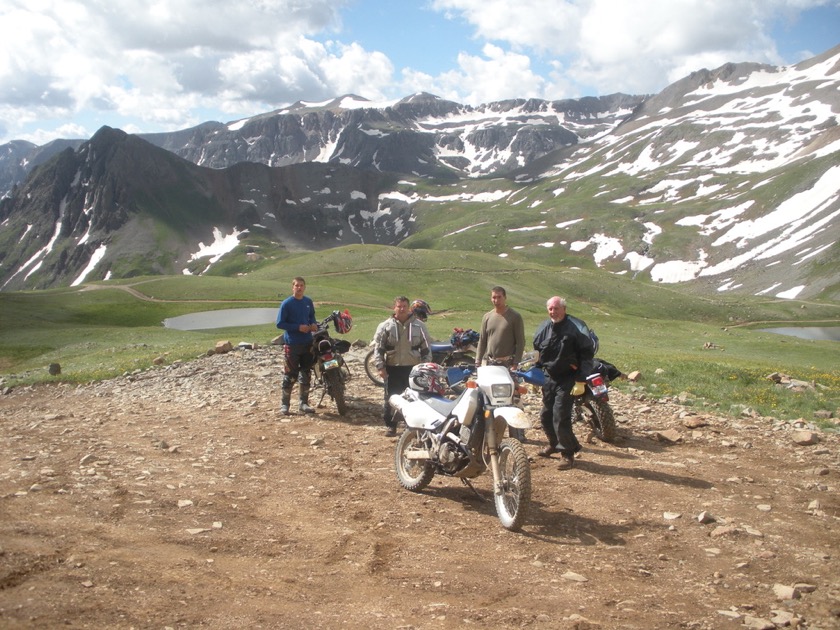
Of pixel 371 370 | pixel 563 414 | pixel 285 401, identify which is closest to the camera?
pixel 563 414

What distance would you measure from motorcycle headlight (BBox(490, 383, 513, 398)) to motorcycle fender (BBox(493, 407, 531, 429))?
228 millimetres

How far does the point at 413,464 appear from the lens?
36.2ft

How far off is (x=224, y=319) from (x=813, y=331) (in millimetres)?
83046

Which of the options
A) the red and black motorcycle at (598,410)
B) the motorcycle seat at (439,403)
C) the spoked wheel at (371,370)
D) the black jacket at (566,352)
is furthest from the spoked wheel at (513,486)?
the spoked wheel at (371,370)

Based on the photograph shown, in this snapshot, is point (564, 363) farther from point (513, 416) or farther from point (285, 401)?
point (285, 401)

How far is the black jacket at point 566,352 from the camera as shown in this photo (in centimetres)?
1179

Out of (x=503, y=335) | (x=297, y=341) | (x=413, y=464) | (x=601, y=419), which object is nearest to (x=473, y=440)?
(x=413, y=464)

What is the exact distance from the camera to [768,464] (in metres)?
12.2

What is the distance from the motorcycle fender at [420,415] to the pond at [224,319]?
45258 mm

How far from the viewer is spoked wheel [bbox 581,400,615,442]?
45.5 feet

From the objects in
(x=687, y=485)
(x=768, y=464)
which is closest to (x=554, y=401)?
(x=687, y=485)

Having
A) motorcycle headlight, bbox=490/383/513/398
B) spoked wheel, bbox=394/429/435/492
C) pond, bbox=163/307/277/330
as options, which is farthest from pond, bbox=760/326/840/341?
motorcycle headlight, bbox=490/383/513/398

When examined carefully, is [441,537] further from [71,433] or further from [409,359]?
[71,433]

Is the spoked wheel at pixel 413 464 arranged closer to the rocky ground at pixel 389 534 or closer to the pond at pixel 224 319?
the rocky ground at pixel 389 534
